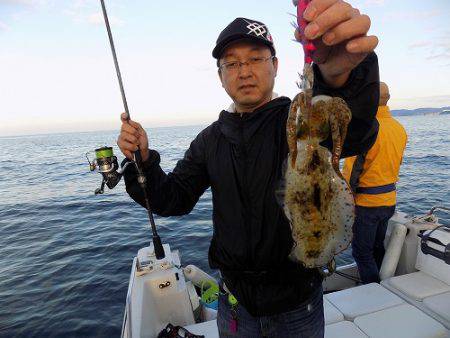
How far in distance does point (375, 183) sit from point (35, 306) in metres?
9.25

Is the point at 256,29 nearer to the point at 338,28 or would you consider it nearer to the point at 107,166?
the point at 338,28

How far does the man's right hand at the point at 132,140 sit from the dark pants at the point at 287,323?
149cm

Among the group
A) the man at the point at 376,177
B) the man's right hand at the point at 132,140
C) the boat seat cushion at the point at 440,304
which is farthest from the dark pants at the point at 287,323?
the man at the point at 376,177

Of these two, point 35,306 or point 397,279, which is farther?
point 35,306

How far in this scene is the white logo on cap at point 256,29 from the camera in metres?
2.36

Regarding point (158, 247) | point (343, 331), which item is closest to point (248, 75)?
point (158, 247)

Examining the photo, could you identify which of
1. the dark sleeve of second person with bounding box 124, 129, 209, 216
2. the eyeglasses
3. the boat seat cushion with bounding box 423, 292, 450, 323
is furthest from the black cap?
the boat seat cushion with bounding box 423, 292, 450, 323

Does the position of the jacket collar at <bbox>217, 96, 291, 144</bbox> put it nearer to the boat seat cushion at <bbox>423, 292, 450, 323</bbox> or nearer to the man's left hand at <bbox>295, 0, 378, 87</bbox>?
the man's left hand at <bbox>295, 0, 378, 87</bbox>

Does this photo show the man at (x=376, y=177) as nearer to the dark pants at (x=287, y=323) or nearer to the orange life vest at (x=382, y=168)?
the orange life vest at (x=382, y=168)

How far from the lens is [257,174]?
2.39 metres

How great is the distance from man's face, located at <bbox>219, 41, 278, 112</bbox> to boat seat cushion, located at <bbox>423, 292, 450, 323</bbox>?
155 inches

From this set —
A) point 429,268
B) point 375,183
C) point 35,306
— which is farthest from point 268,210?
point 35,306

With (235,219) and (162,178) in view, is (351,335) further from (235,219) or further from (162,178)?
(162,178)

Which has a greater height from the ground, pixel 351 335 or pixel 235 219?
pixel 235 219
